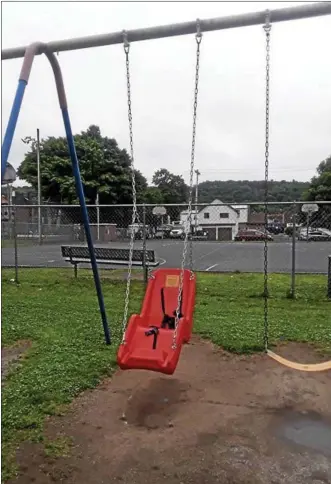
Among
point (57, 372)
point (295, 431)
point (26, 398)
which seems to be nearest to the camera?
point (295, 431)

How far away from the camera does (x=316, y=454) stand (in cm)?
251

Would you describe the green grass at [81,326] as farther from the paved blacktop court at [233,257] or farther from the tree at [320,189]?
the tree at [320,189]

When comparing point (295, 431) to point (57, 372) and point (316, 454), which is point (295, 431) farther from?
point (57, 372)

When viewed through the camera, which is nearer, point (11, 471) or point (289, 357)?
point (11, 471)

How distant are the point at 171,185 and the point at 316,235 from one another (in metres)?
54.5

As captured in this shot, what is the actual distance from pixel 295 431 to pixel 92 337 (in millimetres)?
2498

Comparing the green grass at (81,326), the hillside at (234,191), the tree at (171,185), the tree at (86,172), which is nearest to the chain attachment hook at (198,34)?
the green grass at (81,326)

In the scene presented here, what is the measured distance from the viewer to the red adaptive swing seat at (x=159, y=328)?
9.78 ft

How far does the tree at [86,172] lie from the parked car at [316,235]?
22.5m

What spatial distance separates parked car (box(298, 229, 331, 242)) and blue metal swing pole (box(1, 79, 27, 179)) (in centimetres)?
Answer: 829

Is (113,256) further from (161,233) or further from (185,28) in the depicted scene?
(185,28)

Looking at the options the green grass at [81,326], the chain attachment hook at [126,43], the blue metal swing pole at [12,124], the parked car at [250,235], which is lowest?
the green grass at [81,326]

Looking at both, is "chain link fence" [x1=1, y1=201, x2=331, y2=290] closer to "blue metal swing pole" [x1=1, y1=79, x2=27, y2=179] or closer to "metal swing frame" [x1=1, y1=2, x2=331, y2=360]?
"metal swing frame" [x1=1, y1=2, x2=331, y2=360]

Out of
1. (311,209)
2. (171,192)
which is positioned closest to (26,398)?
(311,209)
